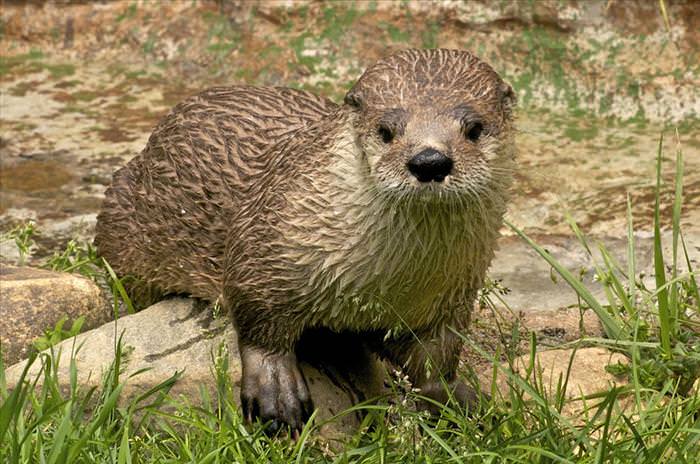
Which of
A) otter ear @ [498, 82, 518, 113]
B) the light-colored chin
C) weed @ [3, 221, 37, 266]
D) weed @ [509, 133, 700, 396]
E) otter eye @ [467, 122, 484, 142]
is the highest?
otter ear @ [498, 82, 518, 113]

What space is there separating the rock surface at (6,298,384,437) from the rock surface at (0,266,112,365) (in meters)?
0.22

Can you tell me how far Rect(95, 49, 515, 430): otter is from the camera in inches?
104

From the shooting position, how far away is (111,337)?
3240 millimetres

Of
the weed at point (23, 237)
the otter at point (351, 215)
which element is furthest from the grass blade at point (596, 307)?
the weed at point (23, 237)

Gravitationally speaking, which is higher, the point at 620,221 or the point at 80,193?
the point at 620,221

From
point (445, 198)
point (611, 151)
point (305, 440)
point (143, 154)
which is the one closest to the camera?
point (445, 198)

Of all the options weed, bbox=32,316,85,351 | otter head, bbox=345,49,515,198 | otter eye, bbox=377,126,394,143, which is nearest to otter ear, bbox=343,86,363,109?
otter head, bbox=345,49,515,198

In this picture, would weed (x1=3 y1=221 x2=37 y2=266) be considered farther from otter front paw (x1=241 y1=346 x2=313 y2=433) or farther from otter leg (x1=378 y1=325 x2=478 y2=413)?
otter leg (x1=378 y1=325 x2=478 y2=413)

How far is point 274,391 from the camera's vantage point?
3.01m

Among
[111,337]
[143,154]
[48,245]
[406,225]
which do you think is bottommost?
[48,245]

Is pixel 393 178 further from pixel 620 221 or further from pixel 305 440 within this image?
pixel 620 221

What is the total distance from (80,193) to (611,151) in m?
2.13

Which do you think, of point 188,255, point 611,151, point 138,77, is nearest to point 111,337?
point 188,255

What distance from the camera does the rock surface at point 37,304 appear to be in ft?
11.1
